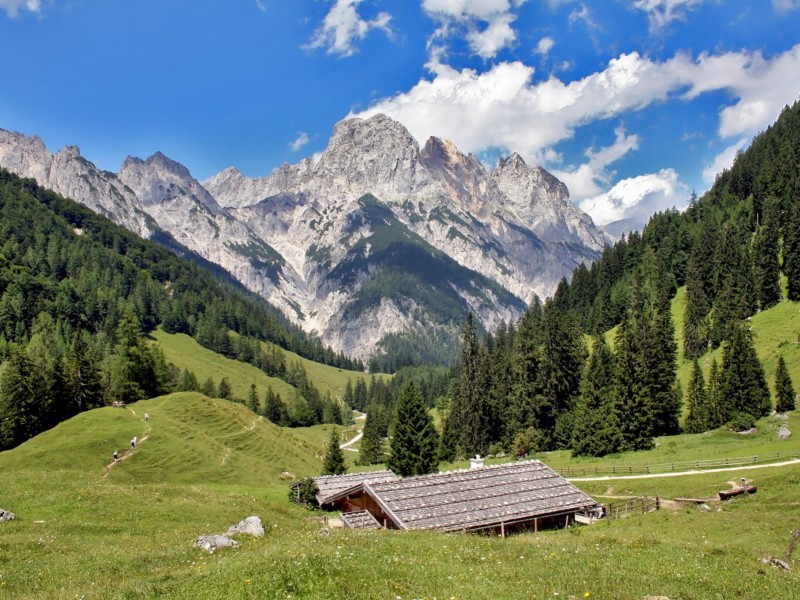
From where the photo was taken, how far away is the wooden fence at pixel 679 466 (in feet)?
167

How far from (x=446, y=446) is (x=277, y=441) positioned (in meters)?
36.2

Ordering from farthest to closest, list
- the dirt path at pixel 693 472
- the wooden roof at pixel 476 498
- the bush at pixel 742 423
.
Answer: the bush at pixel 742 423 < the dirt path at pixel 693 472 < the wooden roof at pixel 476 498

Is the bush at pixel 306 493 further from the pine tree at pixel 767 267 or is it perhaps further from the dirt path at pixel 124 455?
the pine tree at pixel 767 267

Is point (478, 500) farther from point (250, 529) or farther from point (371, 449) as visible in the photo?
point (371, 449)

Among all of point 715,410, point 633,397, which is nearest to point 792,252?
point 715,410

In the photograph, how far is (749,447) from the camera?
59.3m

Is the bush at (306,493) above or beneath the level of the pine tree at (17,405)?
beneath

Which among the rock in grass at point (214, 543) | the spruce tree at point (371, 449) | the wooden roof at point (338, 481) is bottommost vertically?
the spruce tree at point (371, 449)

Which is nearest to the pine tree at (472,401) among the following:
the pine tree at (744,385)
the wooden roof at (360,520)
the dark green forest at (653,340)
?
the dark green forest at (653,340)

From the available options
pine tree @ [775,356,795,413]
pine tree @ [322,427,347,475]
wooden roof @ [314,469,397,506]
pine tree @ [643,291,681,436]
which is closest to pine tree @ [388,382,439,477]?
pine tree @ [322,427,347,475]

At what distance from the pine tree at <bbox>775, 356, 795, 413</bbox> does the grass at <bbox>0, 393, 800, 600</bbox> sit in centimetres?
3417

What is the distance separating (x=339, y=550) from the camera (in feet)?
66.0

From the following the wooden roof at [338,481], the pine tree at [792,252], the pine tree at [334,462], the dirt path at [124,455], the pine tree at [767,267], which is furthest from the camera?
the pine tree at [767,267]

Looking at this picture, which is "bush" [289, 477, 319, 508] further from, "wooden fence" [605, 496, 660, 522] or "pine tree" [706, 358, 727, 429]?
"pine tree" [706, 358, 727, 429]
